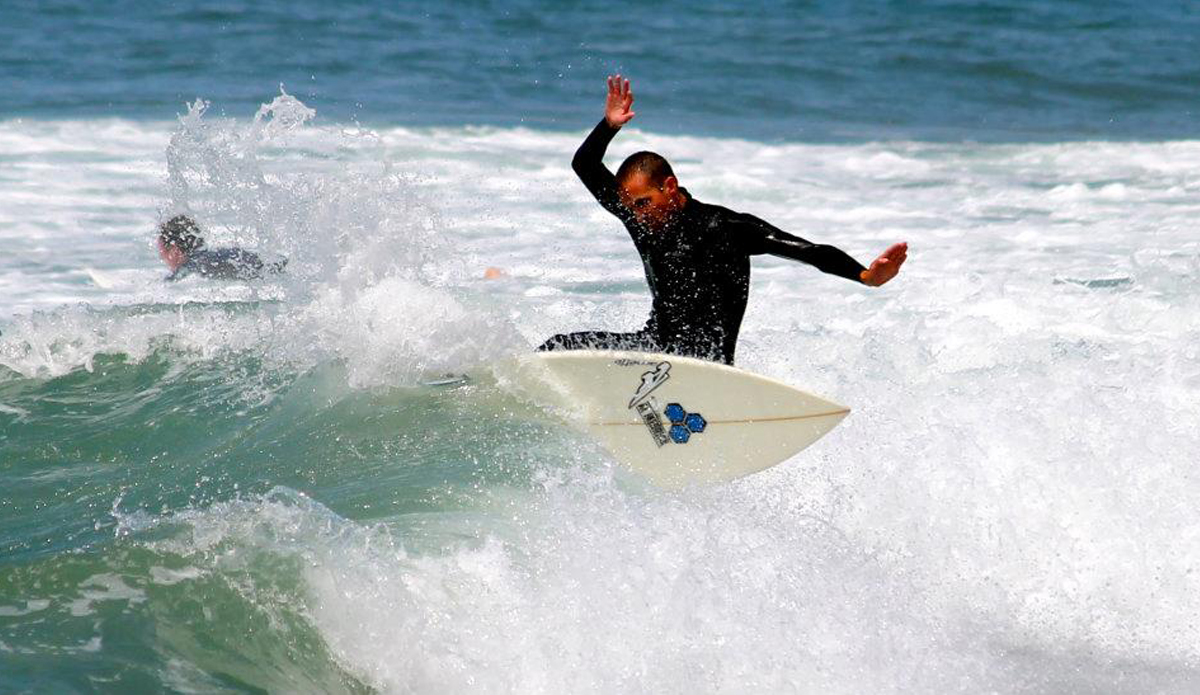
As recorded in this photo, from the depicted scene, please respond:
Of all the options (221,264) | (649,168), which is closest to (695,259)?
(649,168)

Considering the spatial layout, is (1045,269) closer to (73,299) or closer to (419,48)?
(73,299)

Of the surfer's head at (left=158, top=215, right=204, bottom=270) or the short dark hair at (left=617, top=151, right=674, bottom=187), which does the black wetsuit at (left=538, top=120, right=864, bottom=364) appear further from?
the surfer's head at (left=158, top=215, right=204, bottom=270)

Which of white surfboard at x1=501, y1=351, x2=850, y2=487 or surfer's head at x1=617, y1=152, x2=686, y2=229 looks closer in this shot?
surfer's head at x1=617, y1=152, x2=686, y2=229

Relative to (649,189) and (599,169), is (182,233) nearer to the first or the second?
(599,169)

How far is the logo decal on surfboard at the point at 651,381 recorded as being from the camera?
19.6 feet

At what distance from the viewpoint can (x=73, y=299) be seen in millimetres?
9828

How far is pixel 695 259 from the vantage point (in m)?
5.80

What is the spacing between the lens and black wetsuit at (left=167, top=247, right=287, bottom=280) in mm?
8461

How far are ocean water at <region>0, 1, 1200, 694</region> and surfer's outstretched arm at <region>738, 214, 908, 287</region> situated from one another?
3.21 ft

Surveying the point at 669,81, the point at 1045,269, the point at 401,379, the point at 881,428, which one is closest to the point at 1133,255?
the point at 1045,269

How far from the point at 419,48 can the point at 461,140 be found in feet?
18.8

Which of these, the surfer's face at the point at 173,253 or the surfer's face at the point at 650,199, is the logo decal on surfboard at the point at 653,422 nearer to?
the surfer's face at the point at 650,199

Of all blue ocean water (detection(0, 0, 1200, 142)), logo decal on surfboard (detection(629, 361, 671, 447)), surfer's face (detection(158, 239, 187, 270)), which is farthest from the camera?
blue ocean water (detection(0, 0, 1200, 142))

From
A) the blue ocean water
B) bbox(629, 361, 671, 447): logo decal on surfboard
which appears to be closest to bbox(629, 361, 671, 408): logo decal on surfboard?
bbox(629, 361, 671, 447): logo decal on surfboard
